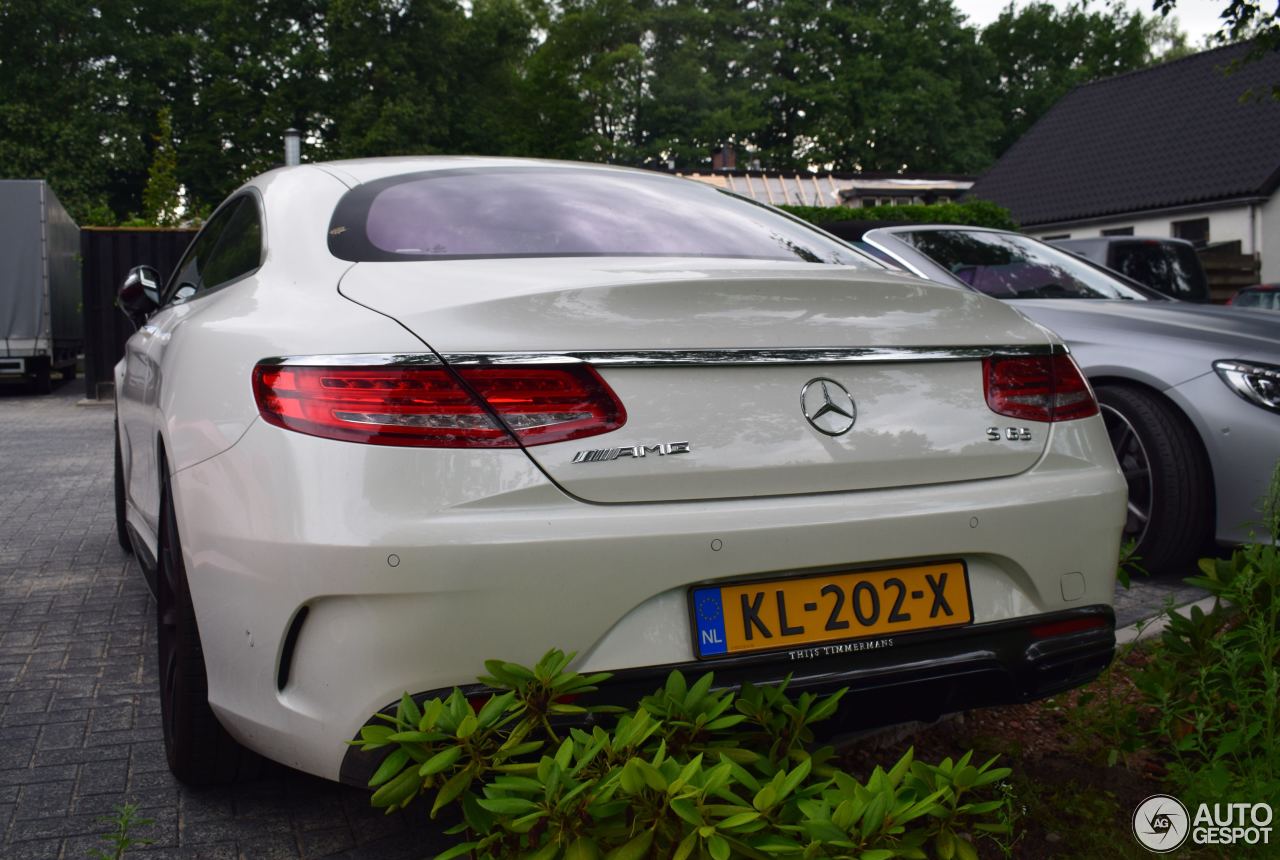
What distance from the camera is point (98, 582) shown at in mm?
5133

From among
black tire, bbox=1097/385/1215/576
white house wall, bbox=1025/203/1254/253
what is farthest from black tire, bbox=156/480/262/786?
white house wall, bbox=1025/203/1254/253

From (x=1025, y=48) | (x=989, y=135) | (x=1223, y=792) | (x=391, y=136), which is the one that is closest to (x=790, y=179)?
(x=391, y=136)

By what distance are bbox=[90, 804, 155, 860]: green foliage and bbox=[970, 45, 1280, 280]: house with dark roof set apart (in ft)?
Result: 97.5

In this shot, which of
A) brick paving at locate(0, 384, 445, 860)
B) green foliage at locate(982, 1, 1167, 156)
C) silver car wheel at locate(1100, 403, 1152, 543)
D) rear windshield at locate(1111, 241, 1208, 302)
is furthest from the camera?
green foliage at locate(982, 1, 1167, 156)

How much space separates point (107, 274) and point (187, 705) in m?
16.0

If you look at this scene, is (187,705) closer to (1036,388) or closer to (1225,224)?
(1036,388)

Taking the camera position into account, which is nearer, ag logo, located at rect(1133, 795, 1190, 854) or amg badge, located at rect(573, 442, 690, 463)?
amg badge, located at rect(573, 442, 690, 463)

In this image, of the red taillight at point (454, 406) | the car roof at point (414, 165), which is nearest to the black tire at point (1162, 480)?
the car roof at point (414, 165)

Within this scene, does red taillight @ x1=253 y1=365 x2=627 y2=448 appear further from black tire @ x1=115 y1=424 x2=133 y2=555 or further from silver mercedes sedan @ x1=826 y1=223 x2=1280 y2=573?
black tire @ x1=115 y1=424 x2=133 y2=555

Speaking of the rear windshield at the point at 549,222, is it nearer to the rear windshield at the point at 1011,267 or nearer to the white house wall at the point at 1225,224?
the rear windshield at the point at 1011,267

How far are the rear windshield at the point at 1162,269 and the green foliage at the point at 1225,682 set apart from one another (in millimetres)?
7065

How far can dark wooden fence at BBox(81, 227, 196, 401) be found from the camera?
17047 millimetres

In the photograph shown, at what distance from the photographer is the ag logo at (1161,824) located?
249cm

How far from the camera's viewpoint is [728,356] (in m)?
2.31
